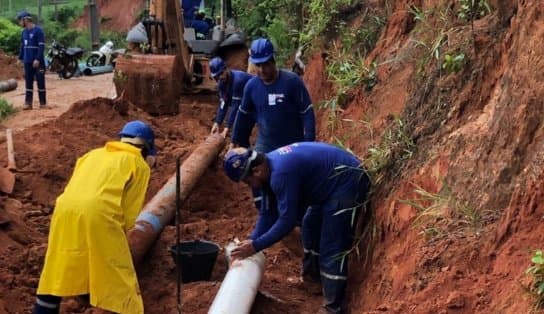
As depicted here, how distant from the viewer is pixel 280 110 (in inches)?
301

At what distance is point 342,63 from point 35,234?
15.4 feet

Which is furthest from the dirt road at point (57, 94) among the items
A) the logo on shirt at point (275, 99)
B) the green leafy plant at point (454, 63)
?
the green leafy plant at point (454, 63)

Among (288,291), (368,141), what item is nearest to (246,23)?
(368,141)

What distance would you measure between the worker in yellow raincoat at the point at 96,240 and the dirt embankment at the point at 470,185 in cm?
180

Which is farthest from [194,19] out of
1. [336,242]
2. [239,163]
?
[239,163]

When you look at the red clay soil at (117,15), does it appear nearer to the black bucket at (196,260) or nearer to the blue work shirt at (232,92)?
the blue work shirt at (232,92)

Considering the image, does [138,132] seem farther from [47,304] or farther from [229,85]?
[229,85]

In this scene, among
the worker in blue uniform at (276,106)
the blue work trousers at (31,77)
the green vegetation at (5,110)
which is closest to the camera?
the worker in blue uniform at (276,106)

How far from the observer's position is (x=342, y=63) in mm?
10609

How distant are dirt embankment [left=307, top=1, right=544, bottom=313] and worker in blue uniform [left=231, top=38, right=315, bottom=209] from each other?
2.57 feet

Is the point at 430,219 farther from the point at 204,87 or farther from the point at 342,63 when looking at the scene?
the point at 204,87

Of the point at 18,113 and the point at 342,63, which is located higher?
the point at 342,63

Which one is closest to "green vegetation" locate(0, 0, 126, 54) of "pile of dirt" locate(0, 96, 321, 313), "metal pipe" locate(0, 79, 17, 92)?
"metal pipe" locate(0, 79, 17, 92)

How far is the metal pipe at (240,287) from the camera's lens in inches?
217
